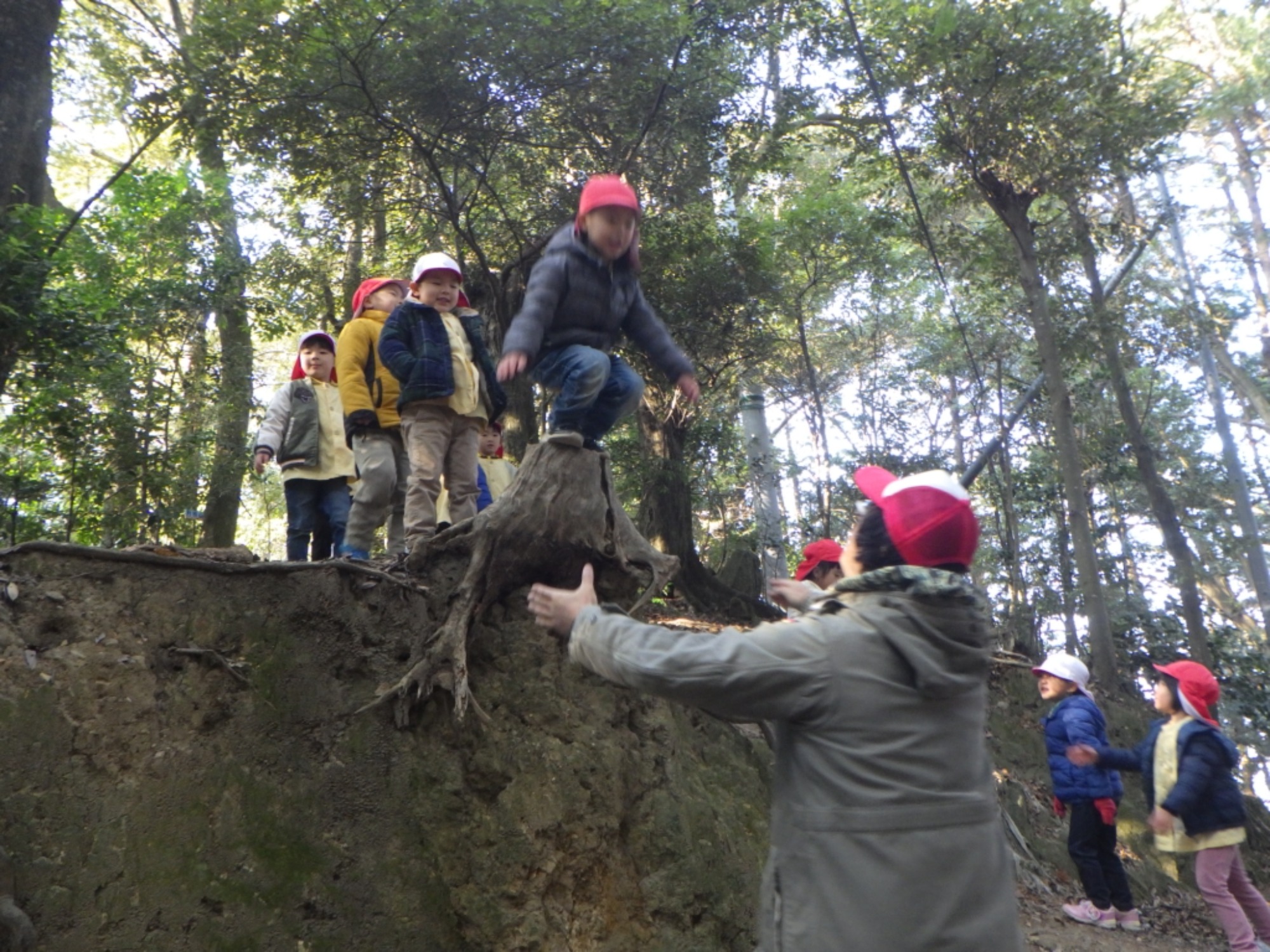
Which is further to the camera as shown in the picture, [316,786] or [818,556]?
[818,556]

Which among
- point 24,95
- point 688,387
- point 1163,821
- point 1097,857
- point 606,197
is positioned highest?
point 24,95

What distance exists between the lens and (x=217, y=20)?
29.2 feet

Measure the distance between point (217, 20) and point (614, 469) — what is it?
5910mm

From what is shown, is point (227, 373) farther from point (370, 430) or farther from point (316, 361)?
point (370, 430)

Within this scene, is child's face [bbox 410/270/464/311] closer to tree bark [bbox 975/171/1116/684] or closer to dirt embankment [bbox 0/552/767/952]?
dirt embankment [bbox 0/552/767/952]

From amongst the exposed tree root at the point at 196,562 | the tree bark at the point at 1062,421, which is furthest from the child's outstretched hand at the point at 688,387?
the tree bark at the point at 1062,421

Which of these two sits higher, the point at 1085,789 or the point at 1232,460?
the point at 1232,460

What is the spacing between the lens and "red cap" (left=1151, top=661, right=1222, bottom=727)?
566 cm

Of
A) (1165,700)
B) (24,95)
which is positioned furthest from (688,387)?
(24,95)

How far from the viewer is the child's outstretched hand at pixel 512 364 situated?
3990mm

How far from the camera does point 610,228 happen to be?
4.33 m

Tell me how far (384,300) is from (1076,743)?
5.05 m

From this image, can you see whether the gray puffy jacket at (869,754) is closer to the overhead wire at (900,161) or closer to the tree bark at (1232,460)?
the overhead wire at (900,161)

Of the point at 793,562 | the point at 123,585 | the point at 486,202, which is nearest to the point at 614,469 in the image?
the point at 486,202
